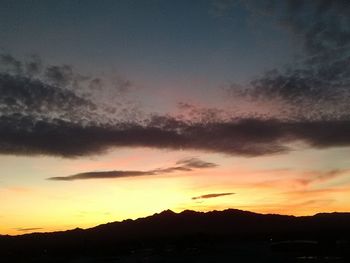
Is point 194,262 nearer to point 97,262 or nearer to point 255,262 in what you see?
point 255,262

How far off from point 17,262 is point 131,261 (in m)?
38.7

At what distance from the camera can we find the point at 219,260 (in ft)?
300

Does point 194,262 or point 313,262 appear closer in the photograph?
point 313,262

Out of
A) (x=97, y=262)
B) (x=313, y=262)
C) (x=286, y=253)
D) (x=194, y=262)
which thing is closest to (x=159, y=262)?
(x=194, y=262)

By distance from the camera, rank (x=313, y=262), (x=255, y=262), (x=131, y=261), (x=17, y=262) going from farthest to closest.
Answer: (x=17, y=262), (x=131, y=261), (x=255, y=262), (x=313, y=262)

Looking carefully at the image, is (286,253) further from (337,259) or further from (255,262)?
(337,259)

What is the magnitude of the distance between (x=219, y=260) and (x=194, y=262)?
548 centimetres

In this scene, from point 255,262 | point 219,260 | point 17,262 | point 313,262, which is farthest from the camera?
point 17,262

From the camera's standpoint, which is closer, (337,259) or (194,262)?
(337,259)

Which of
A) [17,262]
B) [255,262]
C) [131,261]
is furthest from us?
[17,262]

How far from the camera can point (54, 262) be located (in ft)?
396

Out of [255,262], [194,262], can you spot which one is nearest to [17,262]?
[194,262]

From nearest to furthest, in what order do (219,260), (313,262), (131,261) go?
(313,262), (219,260), (131,261)

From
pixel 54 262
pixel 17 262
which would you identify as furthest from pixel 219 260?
pixel 17 262
